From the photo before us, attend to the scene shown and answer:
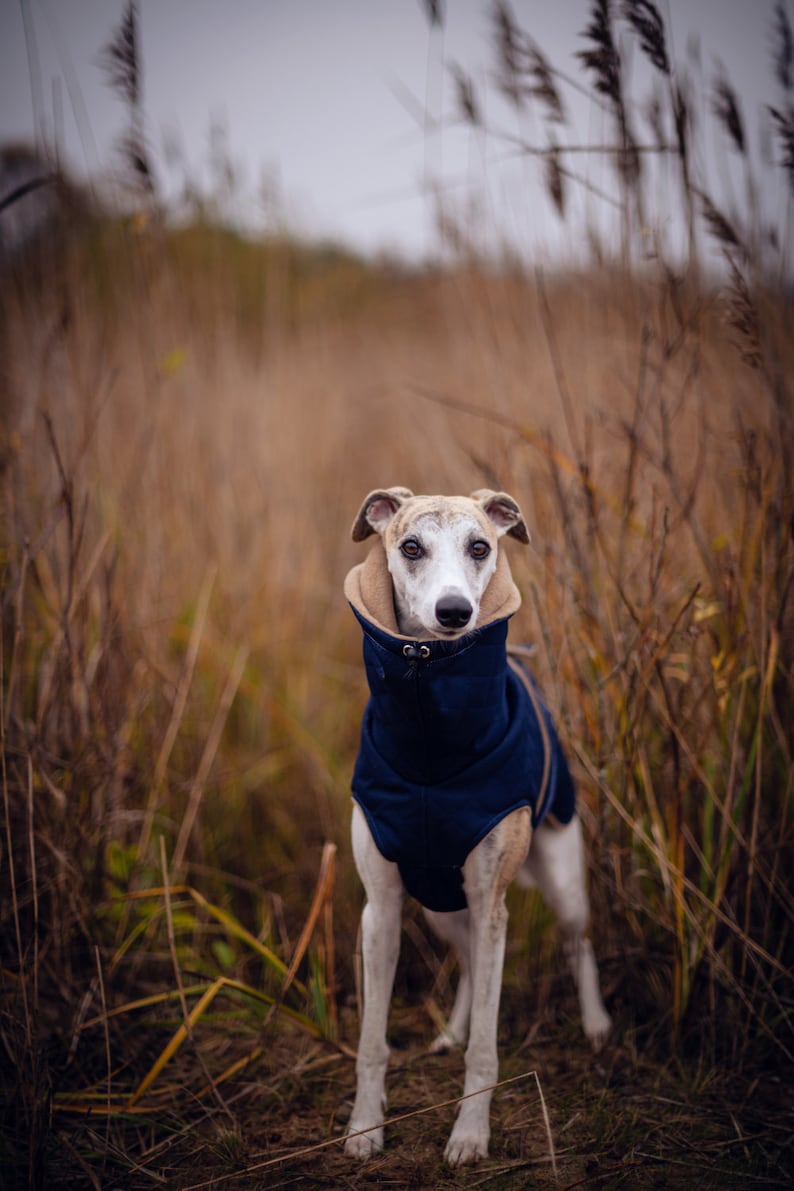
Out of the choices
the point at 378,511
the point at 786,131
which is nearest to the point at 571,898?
the point at 378,511

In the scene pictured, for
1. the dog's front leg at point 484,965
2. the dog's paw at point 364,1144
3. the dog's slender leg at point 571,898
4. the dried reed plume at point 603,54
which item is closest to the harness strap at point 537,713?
the dog's front leg at point 484,965

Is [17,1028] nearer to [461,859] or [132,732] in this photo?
[132,732]

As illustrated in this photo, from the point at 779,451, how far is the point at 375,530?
1.49 meters

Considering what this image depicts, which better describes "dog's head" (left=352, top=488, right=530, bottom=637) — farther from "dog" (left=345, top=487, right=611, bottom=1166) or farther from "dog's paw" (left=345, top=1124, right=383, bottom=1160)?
"dog's paw" (left=345, top=1124, right=383, bottom=1160)

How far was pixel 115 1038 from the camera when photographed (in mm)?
2180

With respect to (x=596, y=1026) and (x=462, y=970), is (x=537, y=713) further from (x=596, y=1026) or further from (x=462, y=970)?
(x=596, y=1026)

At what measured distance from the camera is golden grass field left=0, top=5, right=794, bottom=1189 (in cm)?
195

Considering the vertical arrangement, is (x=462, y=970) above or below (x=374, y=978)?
below

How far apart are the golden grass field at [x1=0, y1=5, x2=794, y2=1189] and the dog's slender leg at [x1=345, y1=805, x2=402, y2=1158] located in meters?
0.09

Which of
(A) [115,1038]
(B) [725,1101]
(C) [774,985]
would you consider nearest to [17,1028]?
(A) [115,1038]

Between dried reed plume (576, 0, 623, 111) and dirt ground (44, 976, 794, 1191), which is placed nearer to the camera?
dirt ground (44, 976, 794, 1191)

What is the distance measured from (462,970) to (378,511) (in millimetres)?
1514

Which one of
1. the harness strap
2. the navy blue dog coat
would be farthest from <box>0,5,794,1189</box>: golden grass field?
the navy blue dog coat

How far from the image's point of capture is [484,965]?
6.16 feet
